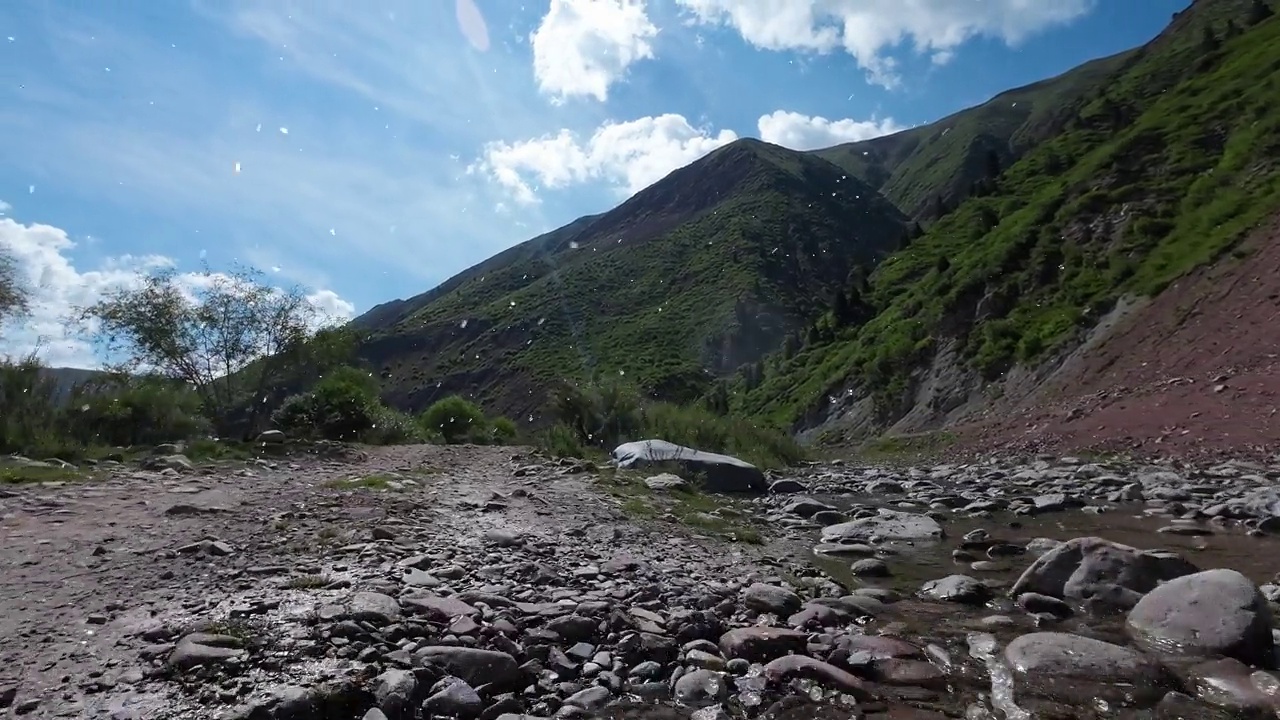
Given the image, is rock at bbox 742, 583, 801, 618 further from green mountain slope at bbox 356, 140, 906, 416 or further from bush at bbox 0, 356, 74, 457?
green mountain slope at bbox 356, 140, 906, 416

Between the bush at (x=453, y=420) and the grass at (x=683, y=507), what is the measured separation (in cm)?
1308

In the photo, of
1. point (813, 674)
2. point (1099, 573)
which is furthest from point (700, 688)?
point (1099, 573)

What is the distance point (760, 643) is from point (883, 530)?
5.17 metres

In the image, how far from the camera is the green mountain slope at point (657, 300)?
2997 inches

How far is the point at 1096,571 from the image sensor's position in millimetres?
6215

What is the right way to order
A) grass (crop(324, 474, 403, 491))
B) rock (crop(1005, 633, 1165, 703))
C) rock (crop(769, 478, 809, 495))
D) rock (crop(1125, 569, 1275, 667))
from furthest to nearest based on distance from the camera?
1. rock (crop(769, 478, 809, 495))
2. grass (crop(324, 474, 403, 491))
3. rock (crop(1125, 569, 1275, 667))
4. rock (crop(1005, 633, 1165, 703))

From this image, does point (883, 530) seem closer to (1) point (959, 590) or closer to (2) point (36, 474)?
(1) point (959, 590)

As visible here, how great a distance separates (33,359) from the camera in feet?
53.1

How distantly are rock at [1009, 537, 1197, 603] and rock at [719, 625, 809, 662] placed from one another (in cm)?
239

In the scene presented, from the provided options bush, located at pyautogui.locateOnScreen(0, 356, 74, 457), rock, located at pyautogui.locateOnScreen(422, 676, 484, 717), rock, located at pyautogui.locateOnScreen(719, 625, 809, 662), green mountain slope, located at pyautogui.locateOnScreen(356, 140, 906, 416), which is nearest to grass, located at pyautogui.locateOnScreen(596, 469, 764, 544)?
rock, located at pyautogui.locateOnScreen(719, 625, 809, 662)

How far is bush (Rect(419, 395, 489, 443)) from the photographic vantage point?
25.8 meters

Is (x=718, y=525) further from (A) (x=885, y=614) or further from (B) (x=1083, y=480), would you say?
(B) (x=1083, y=480)

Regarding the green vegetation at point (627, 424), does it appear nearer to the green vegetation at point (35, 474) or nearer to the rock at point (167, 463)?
the rock at point (167, 463)

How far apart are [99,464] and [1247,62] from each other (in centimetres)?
5646
